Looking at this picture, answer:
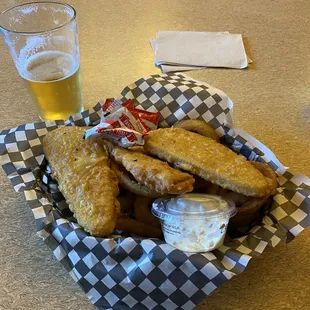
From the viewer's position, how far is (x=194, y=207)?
0.61 m

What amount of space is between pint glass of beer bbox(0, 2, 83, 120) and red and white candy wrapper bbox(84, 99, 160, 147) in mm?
132

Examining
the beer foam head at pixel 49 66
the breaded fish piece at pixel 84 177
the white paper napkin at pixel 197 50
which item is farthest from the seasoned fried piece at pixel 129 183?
the white paper napkin at pixel 197 50

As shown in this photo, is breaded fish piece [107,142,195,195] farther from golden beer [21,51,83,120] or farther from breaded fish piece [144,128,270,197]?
golden beer [21,51,83,120]

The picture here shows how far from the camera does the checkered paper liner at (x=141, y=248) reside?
0.57 meters

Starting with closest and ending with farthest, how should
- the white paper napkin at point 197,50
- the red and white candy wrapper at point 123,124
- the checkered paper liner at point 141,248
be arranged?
the checkered paper liner at point 141,248 → the red and white candy wrapper at point 123,124 → the white paper napkin at point 197,50

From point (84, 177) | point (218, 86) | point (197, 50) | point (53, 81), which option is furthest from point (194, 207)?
point (197, 50)

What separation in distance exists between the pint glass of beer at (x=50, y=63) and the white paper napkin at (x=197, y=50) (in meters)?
0.29

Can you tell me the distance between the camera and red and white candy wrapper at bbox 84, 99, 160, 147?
0.69 meters

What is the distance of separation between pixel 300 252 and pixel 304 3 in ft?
3.22

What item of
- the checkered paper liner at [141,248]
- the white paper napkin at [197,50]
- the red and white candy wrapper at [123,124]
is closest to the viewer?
the checkered paper liner at [141,248]

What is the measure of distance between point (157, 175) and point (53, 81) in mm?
348

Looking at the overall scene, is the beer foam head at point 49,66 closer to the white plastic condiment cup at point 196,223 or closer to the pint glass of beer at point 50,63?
the pint glass of beer at point 50,63

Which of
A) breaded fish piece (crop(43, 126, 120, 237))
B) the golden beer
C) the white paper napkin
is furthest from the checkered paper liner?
the white paper napkin

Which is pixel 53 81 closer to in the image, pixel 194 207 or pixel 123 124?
pixel 123 124
